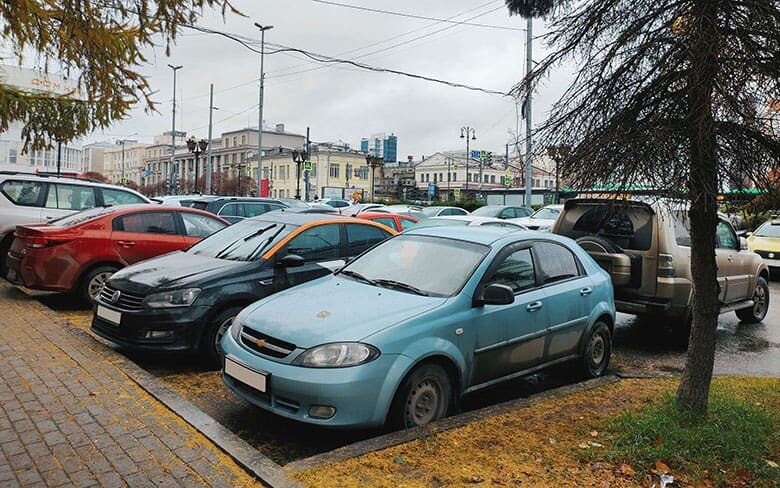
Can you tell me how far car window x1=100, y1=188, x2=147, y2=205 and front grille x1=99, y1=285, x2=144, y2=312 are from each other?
17.9 ft

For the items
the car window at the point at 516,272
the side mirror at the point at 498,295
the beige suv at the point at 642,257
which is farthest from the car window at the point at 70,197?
the side mirror at the point at 498,295

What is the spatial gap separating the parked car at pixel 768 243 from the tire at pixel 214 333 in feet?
46.0

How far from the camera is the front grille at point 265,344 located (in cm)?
429

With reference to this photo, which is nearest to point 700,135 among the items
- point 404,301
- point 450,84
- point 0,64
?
point 404,301

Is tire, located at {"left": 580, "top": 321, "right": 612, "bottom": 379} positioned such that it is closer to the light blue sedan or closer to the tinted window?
the light blue sedan

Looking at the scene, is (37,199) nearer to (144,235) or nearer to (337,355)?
(144,235)

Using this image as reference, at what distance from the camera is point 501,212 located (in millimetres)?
23750

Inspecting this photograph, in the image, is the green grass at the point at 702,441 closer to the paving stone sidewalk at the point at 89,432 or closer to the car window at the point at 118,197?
the paving stone sidewalk at the point at 89,432

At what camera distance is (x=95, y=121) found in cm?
619

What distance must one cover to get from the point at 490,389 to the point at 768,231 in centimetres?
1369

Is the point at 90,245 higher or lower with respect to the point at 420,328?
higher

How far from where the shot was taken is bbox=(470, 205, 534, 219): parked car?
76.6ft

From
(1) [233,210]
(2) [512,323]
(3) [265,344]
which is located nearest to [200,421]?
(3) [265,344]

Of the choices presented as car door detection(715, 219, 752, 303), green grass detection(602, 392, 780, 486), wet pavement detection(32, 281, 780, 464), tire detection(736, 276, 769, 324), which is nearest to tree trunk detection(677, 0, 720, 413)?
green grass detection(602, 392, 780, 486)
